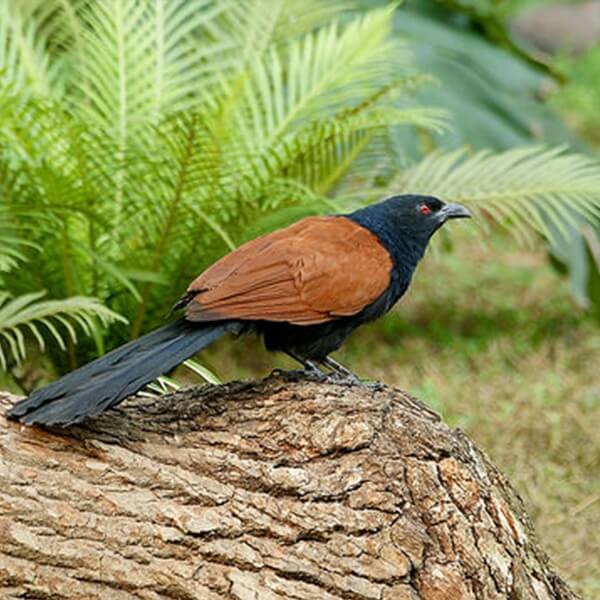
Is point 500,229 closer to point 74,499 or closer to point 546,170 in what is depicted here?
point 546,170

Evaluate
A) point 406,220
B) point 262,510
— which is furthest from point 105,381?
point 406,220

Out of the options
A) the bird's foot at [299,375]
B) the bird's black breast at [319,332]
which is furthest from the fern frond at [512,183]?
the bird's foot at [299,375]

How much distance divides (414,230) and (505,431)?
1.97 m

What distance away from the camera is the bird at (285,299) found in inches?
89.7

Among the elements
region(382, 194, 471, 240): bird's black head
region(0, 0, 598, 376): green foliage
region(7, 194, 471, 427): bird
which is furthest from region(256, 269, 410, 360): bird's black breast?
region(0, 0, 598, 376): green foliage

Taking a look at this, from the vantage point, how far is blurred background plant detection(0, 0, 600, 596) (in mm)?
3994

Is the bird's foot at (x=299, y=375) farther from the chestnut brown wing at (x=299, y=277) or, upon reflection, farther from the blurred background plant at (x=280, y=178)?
the blurred background plant at (x=280, y=178)

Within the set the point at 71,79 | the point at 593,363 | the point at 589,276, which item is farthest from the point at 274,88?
the point at 593,363

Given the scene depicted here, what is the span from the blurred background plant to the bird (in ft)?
2.29

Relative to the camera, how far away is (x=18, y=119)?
382 centimetres

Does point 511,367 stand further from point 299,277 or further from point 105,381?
point 105,381

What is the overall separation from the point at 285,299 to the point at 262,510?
48 centimetres

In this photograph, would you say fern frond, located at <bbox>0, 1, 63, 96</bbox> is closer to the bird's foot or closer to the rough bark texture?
the bird's foot

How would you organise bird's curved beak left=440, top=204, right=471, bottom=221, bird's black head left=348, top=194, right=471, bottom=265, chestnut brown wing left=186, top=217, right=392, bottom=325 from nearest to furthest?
chestnut brown wing left=186, top=217, right=392, bottom=325 < bird's black head left=348, top=194, right=471, bottom=265 < bird's curved beak left=440, top=204, right=471, bottom=221
